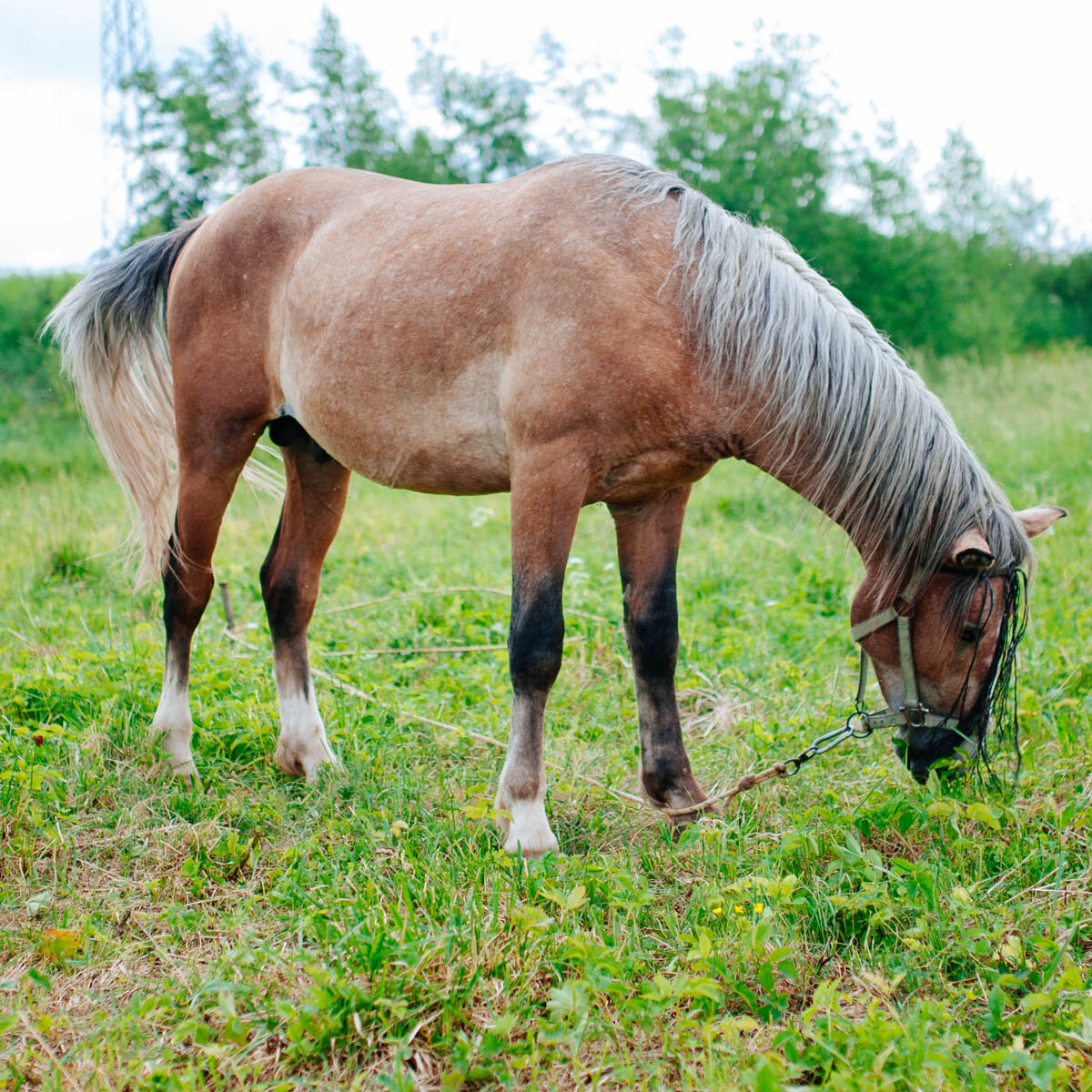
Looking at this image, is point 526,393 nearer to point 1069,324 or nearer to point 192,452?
point 192,452

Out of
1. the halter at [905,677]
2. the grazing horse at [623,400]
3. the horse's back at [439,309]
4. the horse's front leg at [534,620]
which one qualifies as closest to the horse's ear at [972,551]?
the grazing horse at [623,400]

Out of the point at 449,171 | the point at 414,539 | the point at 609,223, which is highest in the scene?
the point at 449,171

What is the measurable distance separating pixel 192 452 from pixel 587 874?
2.09 metres

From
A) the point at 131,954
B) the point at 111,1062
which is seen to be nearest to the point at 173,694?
the point at 131,954

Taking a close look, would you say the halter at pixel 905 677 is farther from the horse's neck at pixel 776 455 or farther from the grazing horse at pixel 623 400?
the horse's neck at pixel 776 455

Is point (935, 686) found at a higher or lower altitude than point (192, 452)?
lower

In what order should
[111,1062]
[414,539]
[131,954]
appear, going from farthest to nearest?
[414,539] < [131,954] < [111,1062]

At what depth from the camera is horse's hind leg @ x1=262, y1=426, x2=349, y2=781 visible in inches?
132

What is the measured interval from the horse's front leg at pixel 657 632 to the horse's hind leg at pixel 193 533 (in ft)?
4.78

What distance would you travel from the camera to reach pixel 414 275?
2.83 metres

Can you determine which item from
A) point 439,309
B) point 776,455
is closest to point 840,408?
point 776,455

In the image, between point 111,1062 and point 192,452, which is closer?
point 111,1062

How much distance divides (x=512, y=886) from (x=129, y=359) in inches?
105

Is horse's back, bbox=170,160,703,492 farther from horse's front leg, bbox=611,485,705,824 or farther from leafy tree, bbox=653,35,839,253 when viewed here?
leafy tree, bbox=653,35,839,253
